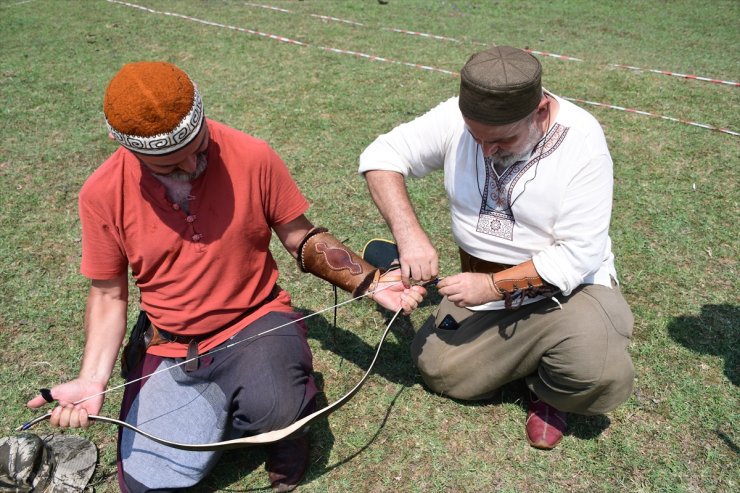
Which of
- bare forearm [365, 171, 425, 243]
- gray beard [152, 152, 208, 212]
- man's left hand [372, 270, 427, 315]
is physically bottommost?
man's left hand [372, 270, 427, 315]

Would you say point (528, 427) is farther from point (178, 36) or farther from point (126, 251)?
point (178, 36)

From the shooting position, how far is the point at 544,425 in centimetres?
279

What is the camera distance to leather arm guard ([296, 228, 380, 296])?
8.70 ft

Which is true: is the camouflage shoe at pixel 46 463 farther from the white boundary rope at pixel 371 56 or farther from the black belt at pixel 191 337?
the white boundary rope at pixel 371 56

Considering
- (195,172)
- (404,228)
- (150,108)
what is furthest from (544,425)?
(150,108)

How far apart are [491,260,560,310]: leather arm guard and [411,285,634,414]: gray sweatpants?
0.51 ft

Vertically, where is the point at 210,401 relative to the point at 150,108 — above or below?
below

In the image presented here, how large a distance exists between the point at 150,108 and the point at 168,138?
11cm

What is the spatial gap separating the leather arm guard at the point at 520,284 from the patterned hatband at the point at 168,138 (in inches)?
51.2

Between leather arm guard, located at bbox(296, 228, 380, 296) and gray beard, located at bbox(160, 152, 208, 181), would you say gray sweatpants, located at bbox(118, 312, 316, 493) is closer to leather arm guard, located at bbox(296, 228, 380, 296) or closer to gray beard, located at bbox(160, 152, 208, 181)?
leather arm guard, located at bbox(296, 228, 380, 296)

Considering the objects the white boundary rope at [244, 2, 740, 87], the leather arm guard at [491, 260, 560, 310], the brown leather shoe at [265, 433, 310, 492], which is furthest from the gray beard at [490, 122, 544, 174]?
the white boundary rope at [244, 2, 740, 87]

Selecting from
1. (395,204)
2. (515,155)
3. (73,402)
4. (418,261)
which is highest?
(515,155)

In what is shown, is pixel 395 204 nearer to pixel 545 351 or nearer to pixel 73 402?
pixel 545 351

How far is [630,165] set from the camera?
16.5 ft
